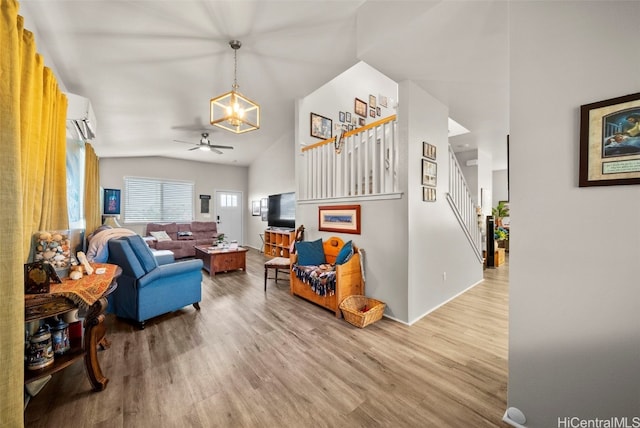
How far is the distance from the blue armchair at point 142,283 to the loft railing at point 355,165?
217cm

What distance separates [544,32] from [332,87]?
4.21 metres

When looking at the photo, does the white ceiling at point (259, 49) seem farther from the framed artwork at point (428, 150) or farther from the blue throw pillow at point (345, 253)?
the blue throw pillow at point (345, 253)

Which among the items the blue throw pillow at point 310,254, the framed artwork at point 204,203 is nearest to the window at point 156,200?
the framed artwork at point 204,203

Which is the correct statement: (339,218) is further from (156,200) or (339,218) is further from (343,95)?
(156,200)

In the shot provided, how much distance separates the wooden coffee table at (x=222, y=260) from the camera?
4.73 metres

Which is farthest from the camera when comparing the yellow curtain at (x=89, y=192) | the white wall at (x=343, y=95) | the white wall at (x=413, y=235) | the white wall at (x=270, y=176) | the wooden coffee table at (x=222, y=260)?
the white wall at (x=270, y=176)

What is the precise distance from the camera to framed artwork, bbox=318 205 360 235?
10.7ft

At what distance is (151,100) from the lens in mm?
3844

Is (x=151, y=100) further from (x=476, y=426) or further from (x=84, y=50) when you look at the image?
(x=476, y=426)

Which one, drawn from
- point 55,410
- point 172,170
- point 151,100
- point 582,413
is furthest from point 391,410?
point 172,170

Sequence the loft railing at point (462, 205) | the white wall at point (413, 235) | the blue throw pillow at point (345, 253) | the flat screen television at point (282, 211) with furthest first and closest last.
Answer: the flat screen television at point (282, 211), the loft railing at point (462, 205), the blue throw pillow at point (345, 253), the white wall at point (413, 235)

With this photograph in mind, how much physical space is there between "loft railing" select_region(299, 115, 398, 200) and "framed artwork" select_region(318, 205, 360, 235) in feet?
0.59

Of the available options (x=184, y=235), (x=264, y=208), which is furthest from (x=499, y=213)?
(x=184, y=235)

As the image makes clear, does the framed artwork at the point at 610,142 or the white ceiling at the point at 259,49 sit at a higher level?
the white ceiling at the point at 259,49
